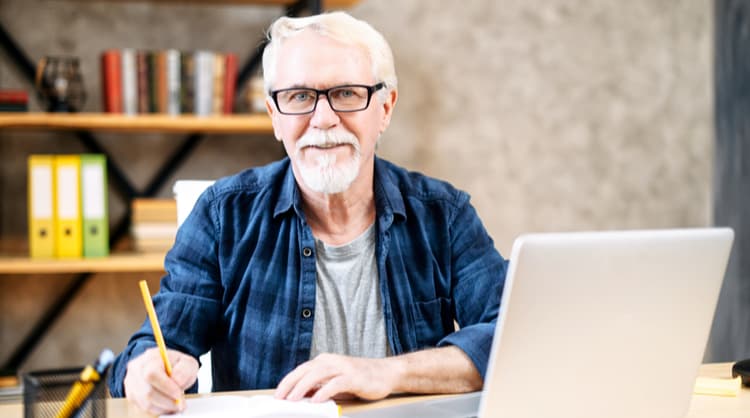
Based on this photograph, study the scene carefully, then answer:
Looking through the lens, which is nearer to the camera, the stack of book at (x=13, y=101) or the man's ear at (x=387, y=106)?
the man's ear at (x=387, y=106)

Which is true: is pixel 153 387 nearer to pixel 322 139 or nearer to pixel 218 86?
pixel 322 139

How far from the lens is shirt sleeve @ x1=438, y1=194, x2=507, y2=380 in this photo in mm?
1522

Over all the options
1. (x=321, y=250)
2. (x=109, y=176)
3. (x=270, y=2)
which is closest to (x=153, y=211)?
(x=109, y=176)

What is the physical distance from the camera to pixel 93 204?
252 centimetres

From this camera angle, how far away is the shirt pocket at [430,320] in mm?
1551

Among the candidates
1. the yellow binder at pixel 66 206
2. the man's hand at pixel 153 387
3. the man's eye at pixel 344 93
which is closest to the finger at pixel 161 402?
the man's hand at pixel 153 387

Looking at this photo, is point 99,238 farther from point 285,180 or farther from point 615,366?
point 615,366

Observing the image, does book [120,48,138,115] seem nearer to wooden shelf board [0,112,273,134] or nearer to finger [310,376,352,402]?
wooden shelf board [0,112,273,134]

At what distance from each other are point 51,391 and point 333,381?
400 mm

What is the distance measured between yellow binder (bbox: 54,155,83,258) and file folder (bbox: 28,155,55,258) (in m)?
0.01

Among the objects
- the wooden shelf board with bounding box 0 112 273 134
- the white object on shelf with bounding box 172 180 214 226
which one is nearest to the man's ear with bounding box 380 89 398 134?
the white object on shelf with bounding box 172 180 214 226

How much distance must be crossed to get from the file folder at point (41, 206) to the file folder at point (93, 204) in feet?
0.29

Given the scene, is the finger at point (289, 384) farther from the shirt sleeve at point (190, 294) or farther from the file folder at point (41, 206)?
the file folder at point (41, 206)

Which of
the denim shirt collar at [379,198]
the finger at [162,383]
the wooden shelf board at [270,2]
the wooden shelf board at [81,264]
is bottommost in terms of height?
the wooden shelf board at [81,264]
